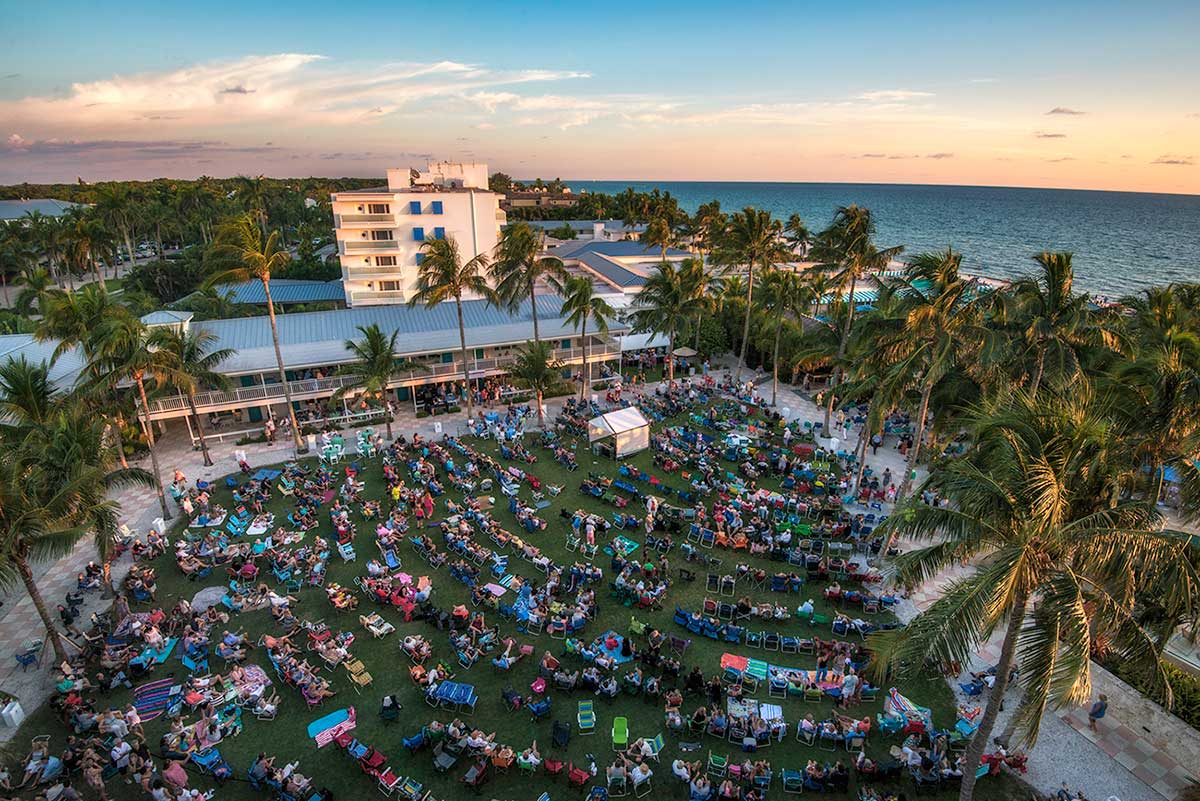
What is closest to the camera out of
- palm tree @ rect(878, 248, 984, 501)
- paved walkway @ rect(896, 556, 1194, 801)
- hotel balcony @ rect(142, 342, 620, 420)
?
paved walkway @ rect(896, 556, 1194, 801)

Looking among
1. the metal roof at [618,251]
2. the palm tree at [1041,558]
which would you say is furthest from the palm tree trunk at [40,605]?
the metal roof at [618,251]

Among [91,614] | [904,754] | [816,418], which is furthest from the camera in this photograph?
[816,418]

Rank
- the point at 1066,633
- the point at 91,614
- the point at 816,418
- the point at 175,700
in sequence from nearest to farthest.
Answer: the point at 1066,633, the point at 175,700, the point at 91,614, the point at 816,418

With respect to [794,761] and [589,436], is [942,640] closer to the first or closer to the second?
[794,761]

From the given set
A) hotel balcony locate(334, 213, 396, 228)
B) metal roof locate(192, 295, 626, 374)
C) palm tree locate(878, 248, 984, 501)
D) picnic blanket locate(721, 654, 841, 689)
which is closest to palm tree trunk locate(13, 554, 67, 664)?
metal roof locate(192, 295, 626, 374)

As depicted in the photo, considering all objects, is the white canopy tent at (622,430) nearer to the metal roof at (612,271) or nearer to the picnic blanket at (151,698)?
the picnic blanket at (151,698)

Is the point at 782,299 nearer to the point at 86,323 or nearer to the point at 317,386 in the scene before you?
the point at 317,386

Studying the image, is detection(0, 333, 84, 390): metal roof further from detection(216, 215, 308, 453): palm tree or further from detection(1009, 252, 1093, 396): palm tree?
detection(1009, 252, 1093, 396): palm tree

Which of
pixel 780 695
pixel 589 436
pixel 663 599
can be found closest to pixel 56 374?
pixel 589 436
